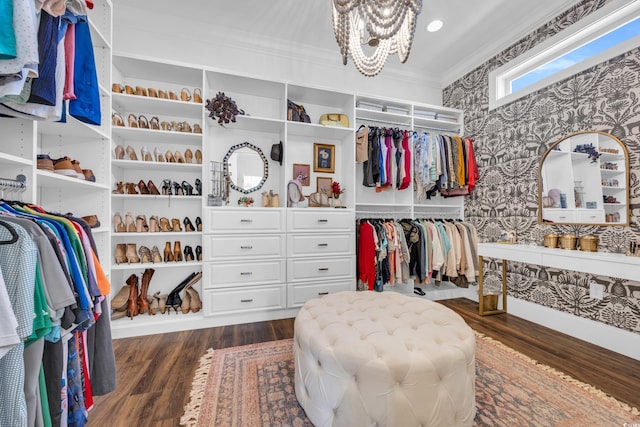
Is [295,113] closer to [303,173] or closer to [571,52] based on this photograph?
[303,173]

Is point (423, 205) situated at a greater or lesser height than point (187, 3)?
lesser

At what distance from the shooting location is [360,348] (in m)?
1.13

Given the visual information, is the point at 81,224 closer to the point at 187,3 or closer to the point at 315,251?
the point at 315,251

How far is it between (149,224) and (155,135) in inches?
33.1

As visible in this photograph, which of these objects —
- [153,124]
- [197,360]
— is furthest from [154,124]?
[197,360]

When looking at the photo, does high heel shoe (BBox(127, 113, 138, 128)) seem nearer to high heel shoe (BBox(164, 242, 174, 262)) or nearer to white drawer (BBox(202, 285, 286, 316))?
high heel shoe (BBox(164, 242, 174, 262))

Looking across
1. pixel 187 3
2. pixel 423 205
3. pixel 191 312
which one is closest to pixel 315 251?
pixel 191 312

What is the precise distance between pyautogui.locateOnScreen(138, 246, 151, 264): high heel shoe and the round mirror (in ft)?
3.38

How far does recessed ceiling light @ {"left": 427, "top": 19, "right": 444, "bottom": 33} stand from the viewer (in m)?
2.72

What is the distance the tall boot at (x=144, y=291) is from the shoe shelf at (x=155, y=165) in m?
1.00

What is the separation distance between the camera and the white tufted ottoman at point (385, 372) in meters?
1.06

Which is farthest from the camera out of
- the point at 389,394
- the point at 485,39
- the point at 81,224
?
the point at 485,39

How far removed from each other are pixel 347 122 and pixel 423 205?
4.52 ft

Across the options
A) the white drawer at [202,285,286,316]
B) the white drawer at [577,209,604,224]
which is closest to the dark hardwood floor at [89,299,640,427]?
the white drawer at [202,285,286,316]
